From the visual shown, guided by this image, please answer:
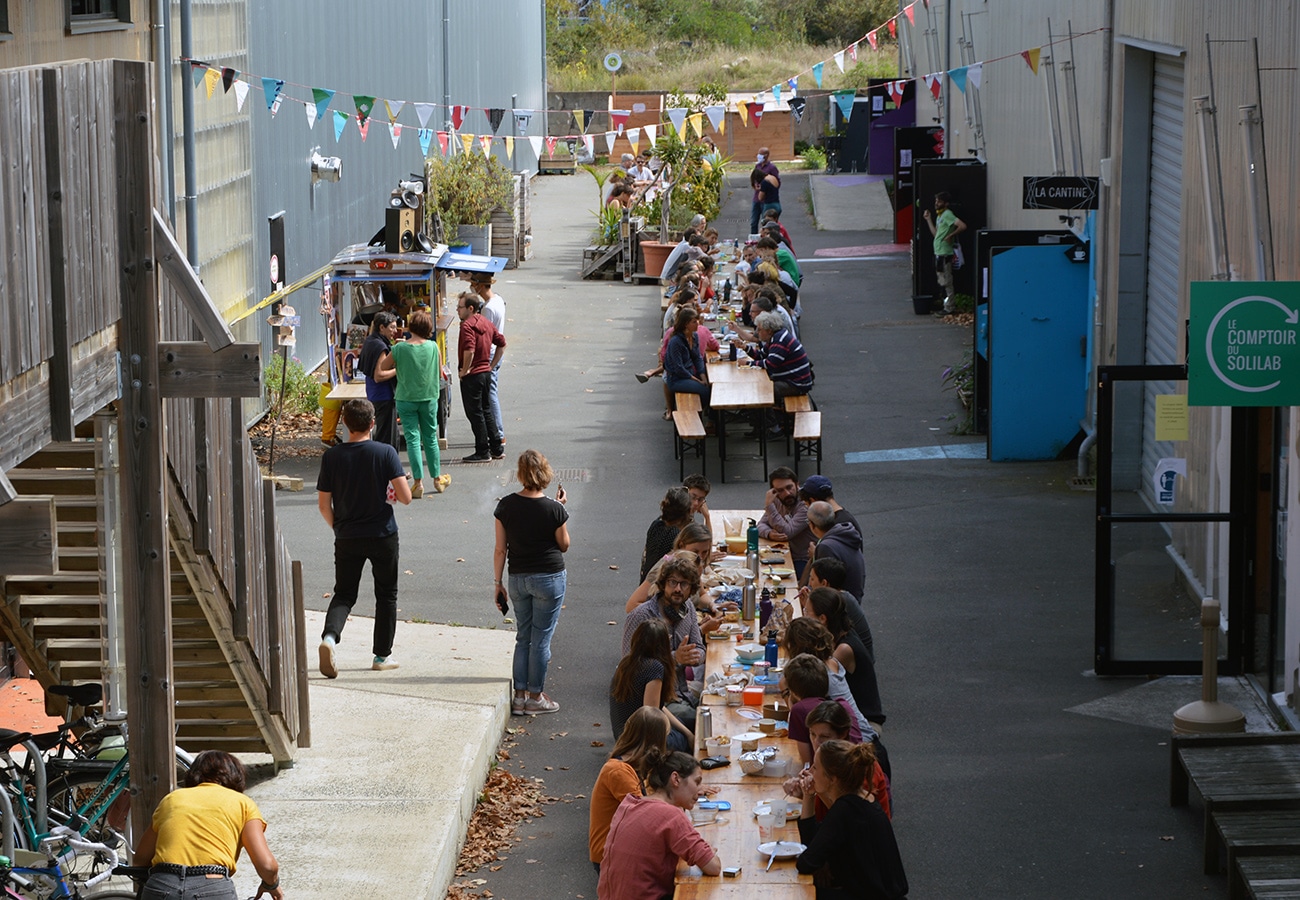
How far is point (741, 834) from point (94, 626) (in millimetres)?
4092

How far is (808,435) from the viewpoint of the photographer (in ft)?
55.4

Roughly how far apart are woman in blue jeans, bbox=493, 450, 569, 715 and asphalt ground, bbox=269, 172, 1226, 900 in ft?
1.26

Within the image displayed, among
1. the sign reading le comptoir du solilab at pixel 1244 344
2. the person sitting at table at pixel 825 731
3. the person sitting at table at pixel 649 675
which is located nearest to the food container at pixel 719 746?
the person sitting at table at pixel 649 675

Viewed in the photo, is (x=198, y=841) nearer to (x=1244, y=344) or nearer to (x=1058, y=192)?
(x=1244, y=344)

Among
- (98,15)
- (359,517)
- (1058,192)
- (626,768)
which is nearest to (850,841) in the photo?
(626,768)

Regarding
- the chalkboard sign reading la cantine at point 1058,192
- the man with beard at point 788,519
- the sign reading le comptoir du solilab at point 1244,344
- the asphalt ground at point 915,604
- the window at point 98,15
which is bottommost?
the asphalt ground at point 915,604

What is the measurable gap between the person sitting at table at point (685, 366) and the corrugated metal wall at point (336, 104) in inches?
207

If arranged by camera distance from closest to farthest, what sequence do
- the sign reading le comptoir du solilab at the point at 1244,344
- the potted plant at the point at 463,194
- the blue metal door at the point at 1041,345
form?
1. the sign reading le comptoir du solilab at the point at 1244,344
2. the blue metal door at the point at 1041,345
3. the potted plant at the point at 463,194

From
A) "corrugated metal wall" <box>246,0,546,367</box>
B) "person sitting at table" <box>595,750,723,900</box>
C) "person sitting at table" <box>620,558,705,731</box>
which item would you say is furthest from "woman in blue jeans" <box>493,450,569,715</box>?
"corrugated metal wall" <box>246,0,546,367</box>

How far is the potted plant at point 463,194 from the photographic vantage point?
31.0 metres

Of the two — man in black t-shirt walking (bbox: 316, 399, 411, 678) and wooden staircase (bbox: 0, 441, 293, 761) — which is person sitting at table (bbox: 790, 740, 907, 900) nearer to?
wooden staircase (bbox: 0, 441, 293, 761)

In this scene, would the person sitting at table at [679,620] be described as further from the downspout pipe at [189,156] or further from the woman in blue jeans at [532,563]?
the downspout pipe at [189,156]

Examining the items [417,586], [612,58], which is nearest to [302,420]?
[417,586]

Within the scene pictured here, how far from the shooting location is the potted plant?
31.0 metres
